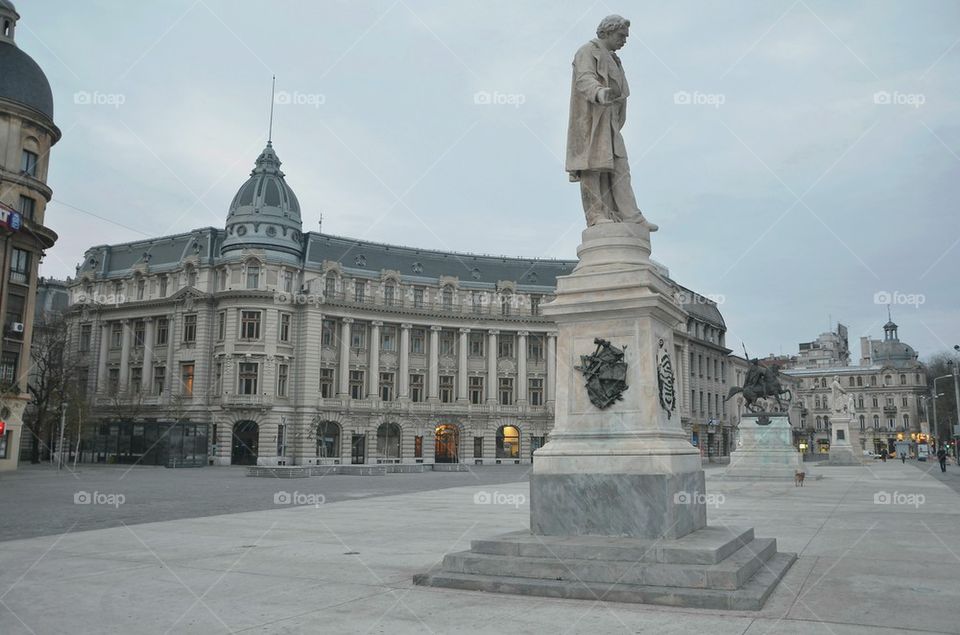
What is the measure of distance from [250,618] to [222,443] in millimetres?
61797

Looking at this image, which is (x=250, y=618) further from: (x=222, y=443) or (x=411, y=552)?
(x=222, y=443)

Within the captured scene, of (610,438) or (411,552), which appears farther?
(411,552)

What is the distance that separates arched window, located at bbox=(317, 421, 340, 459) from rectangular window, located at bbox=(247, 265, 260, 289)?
1354 centimetres

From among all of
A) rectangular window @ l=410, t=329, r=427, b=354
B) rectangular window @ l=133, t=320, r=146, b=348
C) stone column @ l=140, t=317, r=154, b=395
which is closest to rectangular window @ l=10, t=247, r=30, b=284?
stone column @ l=140, t=317, r=154, b=395

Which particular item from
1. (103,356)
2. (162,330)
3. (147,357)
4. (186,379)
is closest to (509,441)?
(186,379)

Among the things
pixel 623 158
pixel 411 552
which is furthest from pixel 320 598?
pixel 623 158

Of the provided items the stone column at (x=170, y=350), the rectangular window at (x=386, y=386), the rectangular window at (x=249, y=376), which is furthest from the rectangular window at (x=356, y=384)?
the stone column at (x=170, y=350)

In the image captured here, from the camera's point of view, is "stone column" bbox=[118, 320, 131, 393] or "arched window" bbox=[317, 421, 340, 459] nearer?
"arched window" bbox=[317, 421, 340, 459]

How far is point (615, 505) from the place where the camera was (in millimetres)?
8750

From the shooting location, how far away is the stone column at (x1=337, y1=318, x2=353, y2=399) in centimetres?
7144

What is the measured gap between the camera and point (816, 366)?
156375 millimetres

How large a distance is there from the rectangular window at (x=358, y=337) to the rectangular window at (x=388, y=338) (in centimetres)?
176

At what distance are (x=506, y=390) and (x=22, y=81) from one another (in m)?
50.6
